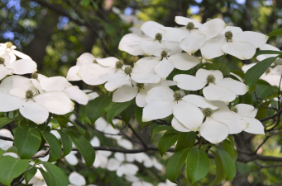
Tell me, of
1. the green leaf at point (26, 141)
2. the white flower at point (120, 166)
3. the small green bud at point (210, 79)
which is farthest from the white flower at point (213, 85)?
the white flower at point (120, 166)

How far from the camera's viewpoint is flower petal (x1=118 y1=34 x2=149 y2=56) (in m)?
0.88

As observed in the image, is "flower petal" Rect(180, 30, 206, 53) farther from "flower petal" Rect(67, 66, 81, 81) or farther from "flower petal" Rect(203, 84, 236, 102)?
"flower petal" Rect(67, 66, 81, 81)

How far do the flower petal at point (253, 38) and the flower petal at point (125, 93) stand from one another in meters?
0.30

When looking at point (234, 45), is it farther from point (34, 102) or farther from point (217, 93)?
point (34, 102)

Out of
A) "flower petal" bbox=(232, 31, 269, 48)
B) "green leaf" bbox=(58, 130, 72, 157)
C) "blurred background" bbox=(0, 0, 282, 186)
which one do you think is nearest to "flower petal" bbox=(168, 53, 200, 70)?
"flower petal" bbox=(232, 31, 269, 48)

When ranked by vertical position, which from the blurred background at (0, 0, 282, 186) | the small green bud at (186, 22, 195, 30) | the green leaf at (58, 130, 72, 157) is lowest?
the blurred background at (0, 0, 282, 186)

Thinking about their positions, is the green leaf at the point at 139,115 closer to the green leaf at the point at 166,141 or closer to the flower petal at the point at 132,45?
the green leaf at the point at 166,141

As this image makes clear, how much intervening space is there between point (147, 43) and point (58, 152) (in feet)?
1.23

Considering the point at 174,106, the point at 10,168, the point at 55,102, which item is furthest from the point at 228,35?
the point at 10,168

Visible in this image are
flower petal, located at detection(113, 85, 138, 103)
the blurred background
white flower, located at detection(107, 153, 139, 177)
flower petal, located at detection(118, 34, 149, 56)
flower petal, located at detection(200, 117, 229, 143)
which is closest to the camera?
flower petal, located at detection(200, 117, 229, 143)

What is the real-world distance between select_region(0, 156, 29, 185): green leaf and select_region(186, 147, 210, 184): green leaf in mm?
341

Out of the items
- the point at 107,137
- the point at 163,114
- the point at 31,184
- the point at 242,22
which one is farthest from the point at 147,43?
the point at 242,22

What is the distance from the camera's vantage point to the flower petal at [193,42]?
81 cm

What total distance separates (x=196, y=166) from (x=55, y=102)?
35 cm
